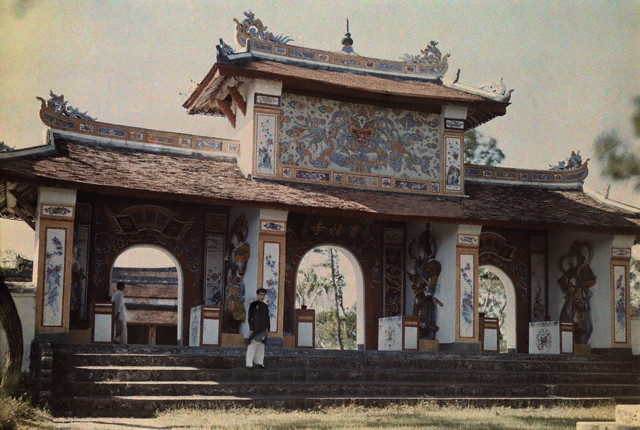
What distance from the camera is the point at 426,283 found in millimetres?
19641

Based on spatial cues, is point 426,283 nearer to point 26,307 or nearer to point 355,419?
point 26,307

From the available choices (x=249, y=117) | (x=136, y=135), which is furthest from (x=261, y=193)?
(x=136, y=135)

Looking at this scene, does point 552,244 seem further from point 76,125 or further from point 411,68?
point 76,125

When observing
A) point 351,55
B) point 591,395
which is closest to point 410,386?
point 591,395

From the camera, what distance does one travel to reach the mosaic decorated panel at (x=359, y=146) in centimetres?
1942

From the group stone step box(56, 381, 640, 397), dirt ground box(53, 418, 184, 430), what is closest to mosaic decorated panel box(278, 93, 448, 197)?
stone step box(56, 381, 640, 397)

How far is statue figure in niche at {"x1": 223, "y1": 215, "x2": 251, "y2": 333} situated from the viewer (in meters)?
18.2

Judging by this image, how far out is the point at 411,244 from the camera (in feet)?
66.4

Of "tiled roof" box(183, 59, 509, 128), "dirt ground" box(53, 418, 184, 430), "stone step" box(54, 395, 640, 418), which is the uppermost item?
"tiled roof" box(183, 59, 509, 128)

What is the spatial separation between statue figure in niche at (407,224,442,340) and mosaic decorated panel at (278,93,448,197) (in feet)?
3.87

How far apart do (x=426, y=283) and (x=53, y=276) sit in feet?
23.9

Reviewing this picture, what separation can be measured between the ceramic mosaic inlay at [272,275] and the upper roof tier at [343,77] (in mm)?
3407

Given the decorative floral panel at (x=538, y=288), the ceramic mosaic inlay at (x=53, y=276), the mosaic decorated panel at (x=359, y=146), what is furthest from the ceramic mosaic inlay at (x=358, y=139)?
the ceramic mosaic inlay at (x=53, y=276)

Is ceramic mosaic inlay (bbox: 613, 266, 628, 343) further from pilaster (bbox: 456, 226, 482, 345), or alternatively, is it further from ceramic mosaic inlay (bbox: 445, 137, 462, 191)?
ceramic mosaic inlay (bbox: 445, 137, 462, 191)
